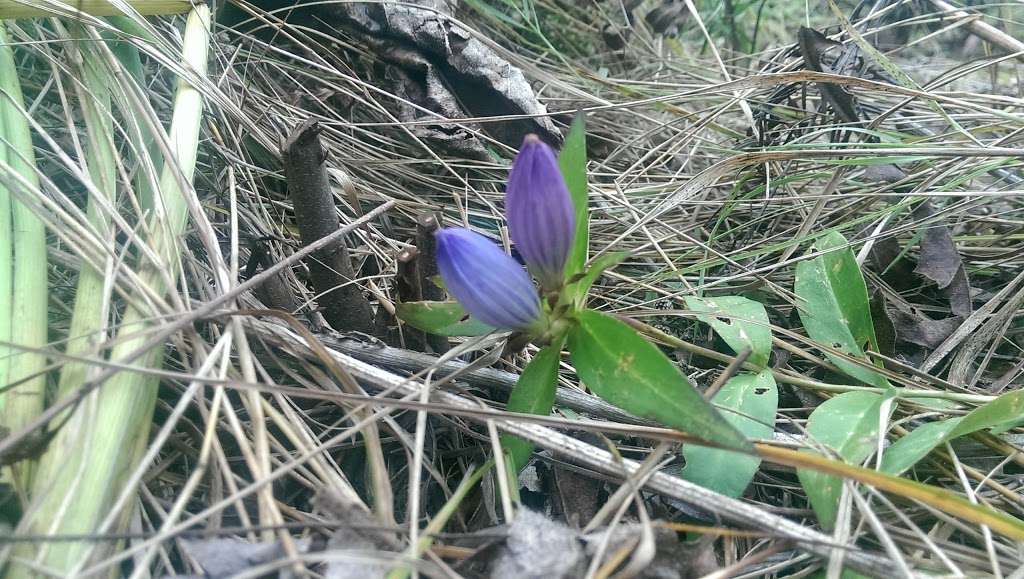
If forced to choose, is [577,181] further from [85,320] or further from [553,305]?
[85,320]

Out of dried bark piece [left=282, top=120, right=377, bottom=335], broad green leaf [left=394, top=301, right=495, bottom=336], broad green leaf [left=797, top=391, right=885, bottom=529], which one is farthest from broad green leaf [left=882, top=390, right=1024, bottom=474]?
dried bark piece [left=282, top=120, right=377, bottom=335]

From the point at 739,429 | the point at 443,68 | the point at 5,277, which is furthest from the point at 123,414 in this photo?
the point at 443,68

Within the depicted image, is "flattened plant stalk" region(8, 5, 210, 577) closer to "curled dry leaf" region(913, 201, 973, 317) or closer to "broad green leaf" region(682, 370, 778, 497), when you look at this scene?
"broad green leaf" region(682, 370, 778, 497)

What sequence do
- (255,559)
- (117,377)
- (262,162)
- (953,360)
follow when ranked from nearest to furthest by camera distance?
1. (255,559)
2. (117,377)
3. (953,360)
4. (262,162)

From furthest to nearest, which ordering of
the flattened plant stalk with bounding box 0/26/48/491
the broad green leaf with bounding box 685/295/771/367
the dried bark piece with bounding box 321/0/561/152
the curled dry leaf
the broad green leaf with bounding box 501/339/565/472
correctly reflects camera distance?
the dried bark piece with bounding box 321/0/561/152 < the curled dry leaf < the broad green leaf with bounding box 685/295/771/367 < the broad green leaf with bounding box 501/339/565/472 < the flattened plant stalk with bounding box 0/26/48/491

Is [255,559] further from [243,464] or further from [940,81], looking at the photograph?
[940,81]

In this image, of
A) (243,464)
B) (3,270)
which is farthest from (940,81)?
(3,270)
